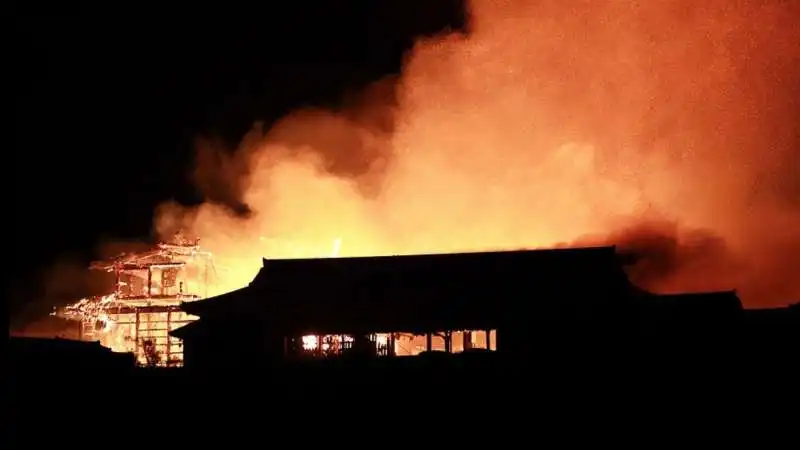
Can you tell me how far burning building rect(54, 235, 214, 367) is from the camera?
28.8 m

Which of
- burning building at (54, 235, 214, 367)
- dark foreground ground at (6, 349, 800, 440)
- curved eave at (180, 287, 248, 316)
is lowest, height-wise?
dark foreground ground at (6, 349, 800, 440)

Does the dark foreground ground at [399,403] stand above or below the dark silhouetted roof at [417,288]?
below

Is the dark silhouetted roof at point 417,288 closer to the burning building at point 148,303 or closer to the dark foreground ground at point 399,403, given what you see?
the dark foreground ground at point 399,403

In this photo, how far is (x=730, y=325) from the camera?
17391 millimetres

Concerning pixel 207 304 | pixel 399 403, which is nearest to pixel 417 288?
pixel 207 304

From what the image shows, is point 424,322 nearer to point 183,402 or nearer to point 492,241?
point 183,402

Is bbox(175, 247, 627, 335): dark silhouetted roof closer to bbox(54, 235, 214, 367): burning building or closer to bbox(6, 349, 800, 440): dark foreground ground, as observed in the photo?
bbox(6, 349, 800, 440): dark foreground ground

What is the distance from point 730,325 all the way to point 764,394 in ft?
9.49

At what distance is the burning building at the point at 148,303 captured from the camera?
2881 cm

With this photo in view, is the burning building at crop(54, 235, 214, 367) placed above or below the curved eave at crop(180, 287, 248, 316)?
above

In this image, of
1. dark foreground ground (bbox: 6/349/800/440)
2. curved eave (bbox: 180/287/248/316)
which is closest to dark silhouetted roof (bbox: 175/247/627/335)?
curved eave (bbox: 180/287/248/316)

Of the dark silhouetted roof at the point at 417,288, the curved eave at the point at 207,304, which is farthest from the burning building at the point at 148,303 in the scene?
the dark silhouetted roof at the point at 417,288

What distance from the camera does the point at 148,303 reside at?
29406mm

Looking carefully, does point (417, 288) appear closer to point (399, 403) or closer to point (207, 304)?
point (207, 304)
